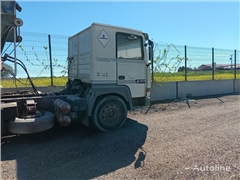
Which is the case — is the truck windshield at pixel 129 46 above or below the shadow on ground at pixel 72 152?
above

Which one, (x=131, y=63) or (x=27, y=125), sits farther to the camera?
(x=131, y=63)

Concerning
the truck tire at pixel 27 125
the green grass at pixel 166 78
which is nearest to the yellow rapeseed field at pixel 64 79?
the green grass at pixel 166 78

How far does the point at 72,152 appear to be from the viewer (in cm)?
384

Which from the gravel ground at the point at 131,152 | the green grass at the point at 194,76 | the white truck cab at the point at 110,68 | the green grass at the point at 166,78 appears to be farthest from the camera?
the green grass at the point at 194,76

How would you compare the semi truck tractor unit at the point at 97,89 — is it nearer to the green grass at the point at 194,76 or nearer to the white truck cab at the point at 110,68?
the white truck cab at the point at 110,68

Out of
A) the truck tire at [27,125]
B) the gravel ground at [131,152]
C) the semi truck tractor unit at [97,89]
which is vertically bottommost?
the gravel ground at [131,152]

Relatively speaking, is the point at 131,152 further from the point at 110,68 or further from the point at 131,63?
the point at 131,63

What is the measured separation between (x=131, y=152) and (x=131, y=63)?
2549mm

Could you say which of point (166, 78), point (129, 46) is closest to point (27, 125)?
point (129, 46)

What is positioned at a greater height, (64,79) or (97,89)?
(64,79)

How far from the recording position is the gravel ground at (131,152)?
3.08 m

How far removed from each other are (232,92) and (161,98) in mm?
6379

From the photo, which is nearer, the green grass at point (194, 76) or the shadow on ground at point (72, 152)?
the shadow on ground at point (72, 152)

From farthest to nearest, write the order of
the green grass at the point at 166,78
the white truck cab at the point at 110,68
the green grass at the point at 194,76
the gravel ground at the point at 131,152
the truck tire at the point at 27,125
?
the green grass at the point at 194,76
the green grass at the point at 166,78
the white truck cab at the point at 110,68
the truck tire at the point at 27,125
the gravel ground at the point at 131,152
